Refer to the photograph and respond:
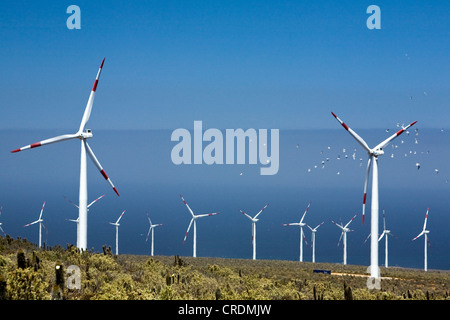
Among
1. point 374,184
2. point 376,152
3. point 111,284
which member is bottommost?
point 111,284

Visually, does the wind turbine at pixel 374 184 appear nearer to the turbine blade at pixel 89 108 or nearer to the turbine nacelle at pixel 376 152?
the turbine nacelle at pixel 376 152

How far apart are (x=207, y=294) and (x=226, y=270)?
46.2ft

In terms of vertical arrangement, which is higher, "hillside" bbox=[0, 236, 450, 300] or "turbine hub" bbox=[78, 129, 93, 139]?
"turbine hub" bbox=[78, 129, 93, 139]

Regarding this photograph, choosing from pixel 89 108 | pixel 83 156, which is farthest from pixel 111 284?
pixel 89 108

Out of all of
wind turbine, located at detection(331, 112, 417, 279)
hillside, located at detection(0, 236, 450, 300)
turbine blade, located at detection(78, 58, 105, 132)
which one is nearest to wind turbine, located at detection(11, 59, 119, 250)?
turbine blade, located at detection(78, 58, 105, 132)

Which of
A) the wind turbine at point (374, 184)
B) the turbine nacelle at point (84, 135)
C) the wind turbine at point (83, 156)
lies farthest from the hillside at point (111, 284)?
the wind turbine at point (374, 184)

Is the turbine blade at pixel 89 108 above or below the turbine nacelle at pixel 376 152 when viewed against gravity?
above

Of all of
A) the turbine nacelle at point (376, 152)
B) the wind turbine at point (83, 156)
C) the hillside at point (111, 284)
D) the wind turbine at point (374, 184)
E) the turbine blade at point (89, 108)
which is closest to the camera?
the hillside at point (111, 284)

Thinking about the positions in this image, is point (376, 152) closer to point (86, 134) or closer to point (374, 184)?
point (374, 184)

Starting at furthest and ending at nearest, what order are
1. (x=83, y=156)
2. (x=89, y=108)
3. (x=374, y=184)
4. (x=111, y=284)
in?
(x=374, y=184)
(x=89, y=108)
(x=83, y=156)
(x=111, y=284)

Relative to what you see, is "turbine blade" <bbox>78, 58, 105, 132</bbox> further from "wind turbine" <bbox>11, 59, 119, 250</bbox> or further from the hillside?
the hillside
